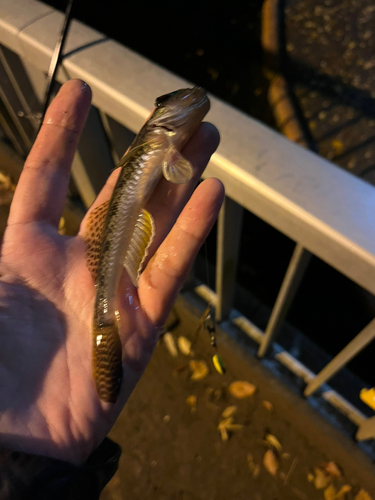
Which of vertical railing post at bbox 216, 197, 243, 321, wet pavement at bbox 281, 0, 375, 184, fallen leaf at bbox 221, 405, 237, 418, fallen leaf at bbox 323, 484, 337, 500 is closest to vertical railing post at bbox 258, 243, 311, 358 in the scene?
vertical railing post at bbox 216, 197, 243, 321

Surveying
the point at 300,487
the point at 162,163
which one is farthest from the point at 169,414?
the point at 162,163

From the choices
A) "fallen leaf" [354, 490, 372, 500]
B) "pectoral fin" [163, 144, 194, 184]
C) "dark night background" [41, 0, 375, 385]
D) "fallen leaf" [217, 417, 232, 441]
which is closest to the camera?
"pectoral fin" [163, 144, 194, 184]

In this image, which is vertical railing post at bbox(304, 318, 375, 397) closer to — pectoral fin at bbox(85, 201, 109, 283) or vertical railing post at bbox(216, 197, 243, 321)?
vertical railing post at bbox(216, 197, 243, 321)

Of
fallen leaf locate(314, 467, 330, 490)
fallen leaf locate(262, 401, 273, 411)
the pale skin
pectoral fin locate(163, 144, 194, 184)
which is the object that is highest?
pectoral fin locate(163, 144, 194, 184)

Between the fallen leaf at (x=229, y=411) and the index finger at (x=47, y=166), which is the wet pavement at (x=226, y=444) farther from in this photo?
the index finger at (x=47, y=166)

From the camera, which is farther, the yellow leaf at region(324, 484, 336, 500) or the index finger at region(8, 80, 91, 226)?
the yellow leaf at region(324, 484, 336, 500)

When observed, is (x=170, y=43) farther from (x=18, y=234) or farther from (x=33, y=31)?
(x=18, y=234)

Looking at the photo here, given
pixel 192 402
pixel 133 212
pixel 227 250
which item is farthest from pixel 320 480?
pixel 133 212
